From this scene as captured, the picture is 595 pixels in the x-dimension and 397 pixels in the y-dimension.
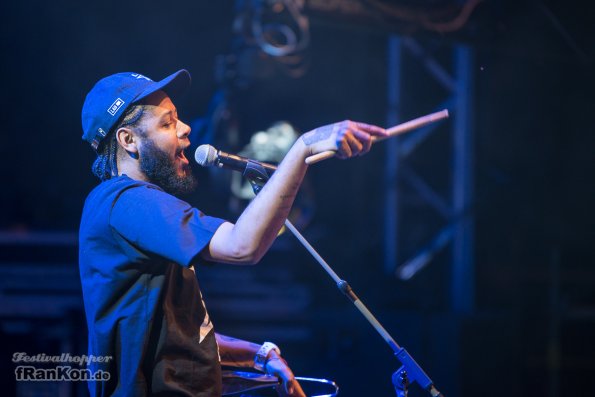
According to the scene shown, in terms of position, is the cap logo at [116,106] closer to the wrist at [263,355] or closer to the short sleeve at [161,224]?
the short sleeve at [161,224]

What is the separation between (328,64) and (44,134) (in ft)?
10.3

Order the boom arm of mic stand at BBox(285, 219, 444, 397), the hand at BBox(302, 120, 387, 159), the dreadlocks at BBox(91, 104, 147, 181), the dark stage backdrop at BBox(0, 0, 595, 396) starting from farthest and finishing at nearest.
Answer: the dark stage backdrop at BBox(0, 0, 595, 396) → the dreadlocks at BBox(91, 104, 147, 181) → the boom arm of mic stand at BBox(285, 219, 444, 397) → the hand at BBox(302, 120, 387, 159)

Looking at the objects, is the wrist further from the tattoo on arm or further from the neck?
the tattoo on arm

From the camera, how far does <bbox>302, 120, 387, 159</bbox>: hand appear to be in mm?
1702

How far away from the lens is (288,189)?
1793 mm

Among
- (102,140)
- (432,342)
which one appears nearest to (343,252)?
(432,342)

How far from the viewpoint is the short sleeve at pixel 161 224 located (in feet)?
5.94

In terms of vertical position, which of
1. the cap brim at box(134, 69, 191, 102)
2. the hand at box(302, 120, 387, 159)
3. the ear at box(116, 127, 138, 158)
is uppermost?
the cap brim at box(134, 69, 191, 102)

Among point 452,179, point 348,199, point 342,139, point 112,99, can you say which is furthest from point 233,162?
point 348,199

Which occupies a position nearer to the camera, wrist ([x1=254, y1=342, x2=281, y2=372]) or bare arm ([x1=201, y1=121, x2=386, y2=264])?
bare arm ([x1=201, y1=121, x2=386, y2=264])

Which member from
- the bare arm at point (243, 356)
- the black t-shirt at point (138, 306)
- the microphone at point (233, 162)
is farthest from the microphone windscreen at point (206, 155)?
the bare arm at point (243, 356)

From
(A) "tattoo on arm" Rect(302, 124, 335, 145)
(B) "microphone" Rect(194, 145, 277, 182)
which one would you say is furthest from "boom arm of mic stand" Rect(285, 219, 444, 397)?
(A) "tattoo on arm" Rect(302, 124, 335, 145)

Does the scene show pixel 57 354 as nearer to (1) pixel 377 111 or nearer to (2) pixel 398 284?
(2) pixel 398 284

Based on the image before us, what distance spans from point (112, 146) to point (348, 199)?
5.07 m
